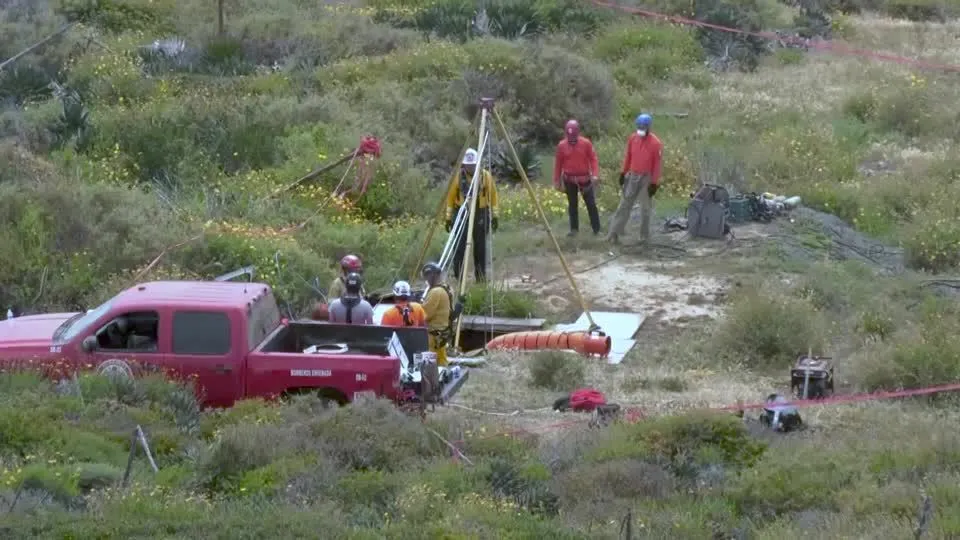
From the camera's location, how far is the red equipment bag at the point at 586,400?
46.0 feet

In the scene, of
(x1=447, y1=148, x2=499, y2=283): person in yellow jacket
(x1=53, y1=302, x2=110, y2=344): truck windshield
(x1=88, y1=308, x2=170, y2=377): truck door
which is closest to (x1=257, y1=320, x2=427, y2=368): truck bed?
(x1=88, y1=308, x2=170, y2=377): truck door

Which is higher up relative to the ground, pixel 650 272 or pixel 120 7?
pixel 120 7

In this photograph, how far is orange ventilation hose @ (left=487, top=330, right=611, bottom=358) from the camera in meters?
17.4

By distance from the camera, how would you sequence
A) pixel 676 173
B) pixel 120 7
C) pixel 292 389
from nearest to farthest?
pixel 292 389
pixel 676 173
pixel 120 7

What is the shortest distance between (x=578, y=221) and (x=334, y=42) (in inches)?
504

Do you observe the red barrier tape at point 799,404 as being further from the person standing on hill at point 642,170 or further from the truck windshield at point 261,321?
the person standing on hill at point 642,170

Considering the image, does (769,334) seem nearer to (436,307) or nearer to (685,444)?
(436,307)

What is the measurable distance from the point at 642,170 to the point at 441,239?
2829 mm

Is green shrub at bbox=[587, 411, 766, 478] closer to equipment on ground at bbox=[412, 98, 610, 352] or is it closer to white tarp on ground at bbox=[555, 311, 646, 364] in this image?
equipment on ground at bbox=[412, 98, 610, 352]

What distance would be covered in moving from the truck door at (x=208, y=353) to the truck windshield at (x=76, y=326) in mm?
730

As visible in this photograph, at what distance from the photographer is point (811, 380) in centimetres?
1512

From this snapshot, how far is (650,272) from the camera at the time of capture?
68.9 feet

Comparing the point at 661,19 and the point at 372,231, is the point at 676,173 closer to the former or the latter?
the point at 372,231

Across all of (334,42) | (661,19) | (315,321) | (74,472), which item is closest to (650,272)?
(315,321)
